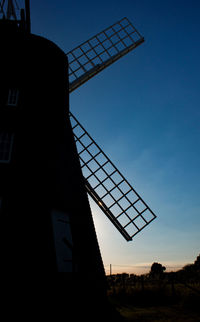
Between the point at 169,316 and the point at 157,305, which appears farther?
the point at 157,305

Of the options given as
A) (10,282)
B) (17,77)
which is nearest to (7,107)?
(17,77)

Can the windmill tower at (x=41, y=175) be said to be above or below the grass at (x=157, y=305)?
above

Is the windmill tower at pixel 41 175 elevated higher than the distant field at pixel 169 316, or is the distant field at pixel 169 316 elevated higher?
the windmill tower at pixel 41 175

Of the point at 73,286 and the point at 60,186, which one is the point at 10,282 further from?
the point at 60,186

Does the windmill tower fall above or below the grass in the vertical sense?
above

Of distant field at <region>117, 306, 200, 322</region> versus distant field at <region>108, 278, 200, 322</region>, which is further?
distant field at <region>108, 278, 200, 322</region>

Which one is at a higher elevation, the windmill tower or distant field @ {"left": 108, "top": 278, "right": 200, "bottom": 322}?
the windmill tower

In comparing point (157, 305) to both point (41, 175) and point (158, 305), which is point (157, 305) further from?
point (41, 175)

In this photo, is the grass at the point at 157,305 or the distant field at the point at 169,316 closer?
the distant field at the point at 169,316

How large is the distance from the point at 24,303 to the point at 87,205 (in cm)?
342

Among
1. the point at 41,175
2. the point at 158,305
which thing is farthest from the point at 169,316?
the point at 41,175

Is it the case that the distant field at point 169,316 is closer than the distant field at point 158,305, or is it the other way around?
the distant field at point 169,316

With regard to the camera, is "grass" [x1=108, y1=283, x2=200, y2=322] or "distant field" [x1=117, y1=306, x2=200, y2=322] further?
"grass" [x1=108, y1=283, x2=200, y2=322]

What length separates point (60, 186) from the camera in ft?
19.4
